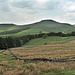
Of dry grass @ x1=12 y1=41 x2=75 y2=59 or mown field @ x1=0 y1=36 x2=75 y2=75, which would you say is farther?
dry grass @ x1=12 y1=41 x2=75 y2=59

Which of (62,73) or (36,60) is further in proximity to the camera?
(36,60)

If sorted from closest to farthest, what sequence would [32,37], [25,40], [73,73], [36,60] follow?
1. [73,73]
2. [36,60]
3. [25,40]
4. [32,37]

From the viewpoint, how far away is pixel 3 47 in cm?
9519

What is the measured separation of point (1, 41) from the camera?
312ft

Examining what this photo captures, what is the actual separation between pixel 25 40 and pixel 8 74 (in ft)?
392

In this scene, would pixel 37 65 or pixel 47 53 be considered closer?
pixel 37 65

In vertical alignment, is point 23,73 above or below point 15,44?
above

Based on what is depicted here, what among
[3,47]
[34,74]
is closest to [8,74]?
[34,74]

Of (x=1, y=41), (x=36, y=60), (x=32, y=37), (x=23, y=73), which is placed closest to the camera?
(x=23, y=73)

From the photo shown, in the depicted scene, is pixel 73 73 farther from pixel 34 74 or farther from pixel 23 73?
pixel 23 73

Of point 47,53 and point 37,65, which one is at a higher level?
point 37,65

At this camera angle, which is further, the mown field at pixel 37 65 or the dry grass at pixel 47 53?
the dry grass at pixel 47 53

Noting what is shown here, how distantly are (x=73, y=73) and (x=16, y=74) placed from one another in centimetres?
689

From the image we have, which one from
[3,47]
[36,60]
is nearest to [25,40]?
[3,47]
